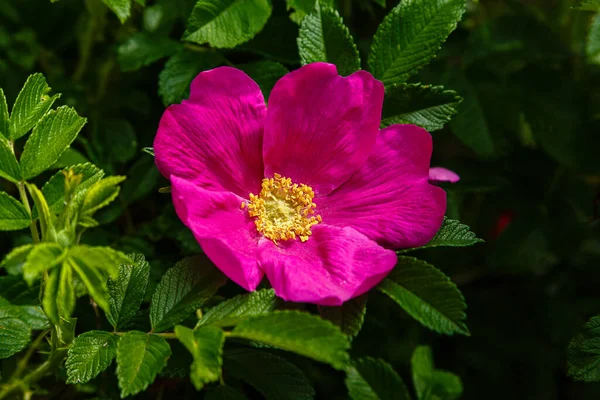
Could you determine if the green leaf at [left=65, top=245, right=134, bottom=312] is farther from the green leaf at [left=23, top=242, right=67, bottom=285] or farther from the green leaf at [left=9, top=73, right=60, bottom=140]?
the green leaf at [left=9, top=73, right=60, bottom=140]

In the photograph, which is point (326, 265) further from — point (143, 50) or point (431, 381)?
point (143, 50)

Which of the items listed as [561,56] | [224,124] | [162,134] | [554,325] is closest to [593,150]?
[561,56]

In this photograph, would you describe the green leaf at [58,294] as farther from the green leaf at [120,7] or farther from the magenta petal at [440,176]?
the magenta petal at [440,176]

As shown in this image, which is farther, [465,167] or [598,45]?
[465,167]

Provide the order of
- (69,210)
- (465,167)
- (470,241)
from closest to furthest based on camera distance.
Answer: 1. (69,210)
2. (470,241)
3. (465,167)

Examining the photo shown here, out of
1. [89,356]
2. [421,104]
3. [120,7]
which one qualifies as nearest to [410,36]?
[421,104]

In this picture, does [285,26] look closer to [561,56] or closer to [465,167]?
[465,167]

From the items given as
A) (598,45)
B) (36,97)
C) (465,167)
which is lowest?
(465,167)
